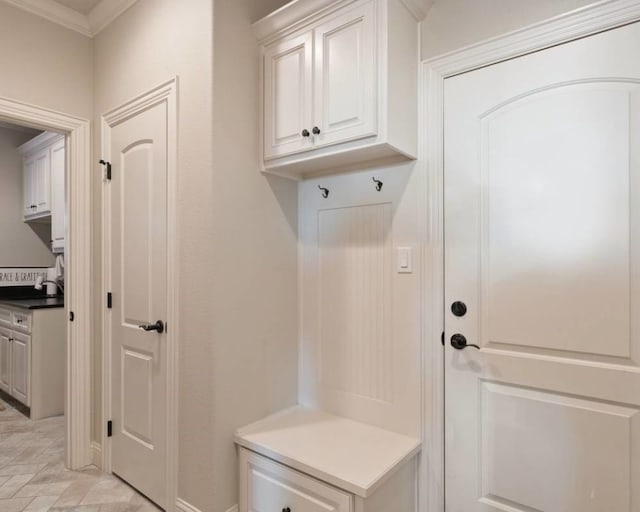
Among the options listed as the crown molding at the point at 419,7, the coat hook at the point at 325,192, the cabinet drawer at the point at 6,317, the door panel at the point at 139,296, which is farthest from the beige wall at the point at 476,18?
the cabinet drawer at the point at 6,317

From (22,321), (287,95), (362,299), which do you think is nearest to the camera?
(287,95)

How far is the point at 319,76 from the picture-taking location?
1.72 metres

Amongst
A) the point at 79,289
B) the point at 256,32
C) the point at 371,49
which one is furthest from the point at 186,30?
the point at 79,289

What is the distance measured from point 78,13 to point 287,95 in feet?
5.20

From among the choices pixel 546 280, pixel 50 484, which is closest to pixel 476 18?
pixel 546 280

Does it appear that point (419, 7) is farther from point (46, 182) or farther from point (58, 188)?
point (46, 182)

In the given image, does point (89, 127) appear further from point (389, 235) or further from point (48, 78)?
point (389, 235)

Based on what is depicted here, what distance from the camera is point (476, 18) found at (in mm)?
1651

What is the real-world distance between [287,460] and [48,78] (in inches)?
97.4

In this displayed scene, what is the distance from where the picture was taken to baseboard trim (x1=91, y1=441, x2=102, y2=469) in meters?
2.41

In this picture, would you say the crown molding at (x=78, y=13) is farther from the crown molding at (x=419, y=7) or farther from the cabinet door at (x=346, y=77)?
the crown molding at (x=419, y=7)

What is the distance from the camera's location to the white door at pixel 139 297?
203 cm

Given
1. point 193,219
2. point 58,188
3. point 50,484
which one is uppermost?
point 58,188

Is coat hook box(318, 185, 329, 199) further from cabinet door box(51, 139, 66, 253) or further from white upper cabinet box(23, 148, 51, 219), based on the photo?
white upper cabinet box(23, 148, 51, 219)
